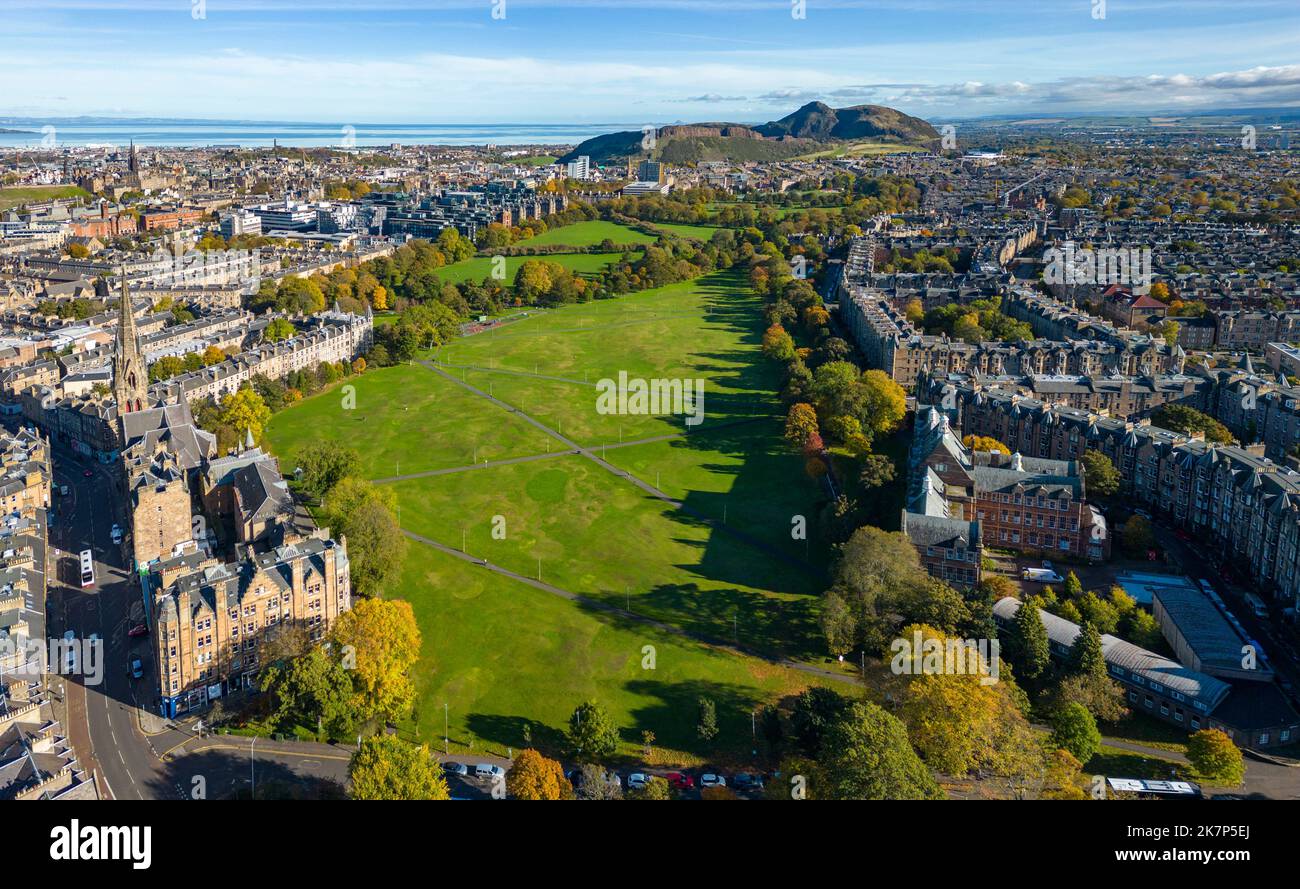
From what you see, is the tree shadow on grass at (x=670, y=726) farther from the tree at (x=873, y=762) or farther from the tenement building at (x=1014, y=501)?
the tenement building at (x=1014, y=501)

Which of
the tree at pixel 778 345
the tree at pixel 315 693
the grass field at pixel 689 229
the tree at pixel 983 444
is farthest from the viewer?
the grass field at pixel 689 229

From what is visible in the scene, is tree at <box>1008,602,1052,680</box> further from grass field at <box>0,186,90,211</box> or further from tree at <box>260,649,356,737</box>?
grass field at <box>0,186,90,211</box>

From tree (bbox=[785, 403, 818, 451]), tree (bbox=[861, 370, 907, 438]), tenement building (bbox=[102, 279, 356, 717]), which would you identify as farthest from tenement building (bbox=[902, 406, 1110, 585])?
tenement building (bbox=[102, 279, 356, 717])

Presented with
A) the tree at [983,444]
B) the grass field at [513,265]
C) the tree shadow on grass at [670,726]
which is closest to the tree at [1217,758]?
the tree shadow on grass at [670,726]

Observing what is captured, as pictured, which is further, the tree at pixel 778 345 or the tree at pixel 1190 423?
the tree at pixel 778 345

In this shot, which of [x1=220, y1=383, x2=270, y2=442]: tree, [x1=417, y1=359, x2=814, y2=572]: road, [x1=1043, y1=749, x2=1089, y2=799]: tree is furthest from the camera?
[x1=220, y1=383, x2=270, y2=442]: tree
